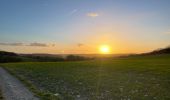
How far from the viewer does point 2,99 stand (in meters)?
15.0

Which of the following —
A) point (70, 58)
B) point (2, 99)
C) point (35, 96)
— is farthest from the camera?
point (70, 58)

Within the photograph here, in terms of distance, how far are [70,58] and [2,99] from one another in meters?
85.7

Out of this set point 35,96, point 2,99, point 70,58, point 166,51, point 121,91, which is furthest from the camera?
point 166,51

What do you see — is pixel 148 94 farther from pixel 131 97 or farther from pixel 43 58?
pixel 43 58

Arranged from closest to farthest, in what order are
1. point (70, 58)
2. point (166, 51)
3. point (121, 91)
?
point (121, 91) → point (70, 58) → point (166, 51)

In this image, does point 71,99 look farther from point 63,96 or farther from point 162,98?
point 162,98

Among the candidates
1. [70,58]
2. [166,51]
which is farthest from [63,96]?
[166,51]

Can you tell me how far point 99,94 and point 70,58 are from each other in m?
84.0

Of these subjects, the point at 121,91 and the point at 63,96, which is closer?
the point at 63,96

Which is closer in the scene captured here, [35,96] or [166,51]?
[35,96]

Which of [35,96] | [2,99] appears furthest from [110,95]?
[2,99]

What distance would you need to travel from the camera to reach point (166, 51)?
113750mm

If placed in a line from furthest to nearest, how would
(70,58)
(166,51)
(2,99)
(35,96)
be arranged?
1. (166,51)
2. (70,58)
3. (35,96)
4. (2,99)

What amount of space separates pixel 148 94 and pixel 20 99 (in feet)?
28.3
